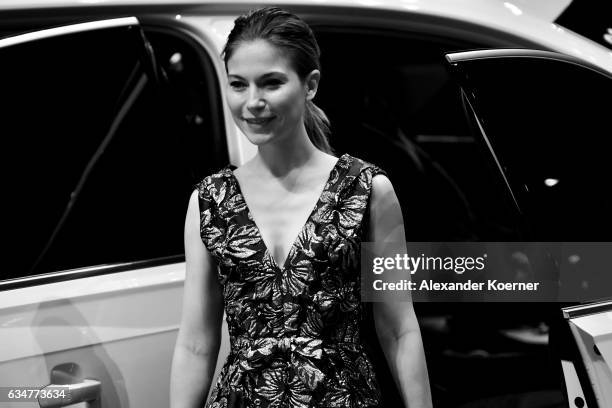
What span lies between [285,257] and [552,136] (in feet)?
3.25

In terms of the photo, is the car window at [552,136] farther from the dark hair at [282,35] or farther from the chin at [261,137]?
the chin at [261,137]

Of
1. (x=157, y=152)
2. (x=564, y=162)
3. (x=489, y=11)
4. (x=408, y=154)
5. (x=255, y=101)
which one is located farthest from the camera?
(x=408, y=154)

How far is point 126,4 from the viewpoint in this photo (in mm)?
2371

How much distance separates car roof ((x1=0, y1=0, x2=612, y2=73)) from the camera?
2447 millimetres

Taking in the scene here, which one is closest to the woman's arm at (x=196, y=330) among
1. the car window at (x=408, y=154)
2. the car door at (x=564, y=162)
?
the car door at (x=564, y=162)

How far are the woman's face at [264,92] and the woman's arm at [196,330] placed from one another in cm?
24

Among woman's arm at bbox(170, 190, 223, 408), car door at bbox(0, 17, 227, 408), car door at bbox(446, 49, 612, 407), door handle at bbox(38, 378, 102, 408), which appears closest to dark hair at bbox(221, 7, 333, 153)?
woman's arm at bbox(170, 190, 223, 408)

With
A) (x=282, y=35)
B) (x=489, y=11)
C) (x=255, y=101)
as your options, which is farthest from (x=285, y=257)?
(x=489, y=11)

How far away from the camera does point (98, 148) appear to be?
2406 mm

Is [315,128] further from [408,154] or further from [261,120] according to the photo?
[408,154]

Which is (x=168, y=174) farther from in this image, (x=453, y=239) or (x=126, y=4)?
(x=453, y=239)

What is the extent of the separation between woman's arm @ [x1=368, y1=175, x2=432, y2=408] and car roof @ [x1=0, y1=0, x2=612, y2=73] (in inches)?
37.3

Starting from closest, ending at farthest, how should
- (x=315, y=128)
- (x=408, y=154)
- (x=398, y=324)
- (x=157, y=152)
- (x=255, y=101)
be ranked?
1. (x=255, y=101)
2. (x=398, y=324)
3. (x=315, y=128)
4. (x=157, y=152)
5. (x=408, y=154)

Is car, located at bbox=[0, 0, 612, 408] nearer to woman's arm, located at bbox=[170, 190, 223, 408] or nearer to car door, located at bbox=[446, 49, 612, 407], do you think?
car door, located at bbox=[446, 49, 612, 407]
